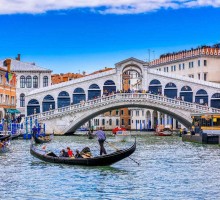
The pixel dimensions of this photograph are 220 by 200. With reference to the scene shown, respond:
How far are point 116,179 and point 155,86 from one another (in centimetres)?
2250

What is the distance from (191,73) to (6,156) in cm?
2683

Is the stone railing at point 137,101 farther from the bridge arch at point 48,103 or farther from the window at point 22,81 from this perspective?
the window at point 22,81

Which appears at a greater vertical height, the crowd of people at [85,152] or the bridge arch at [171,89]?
the bridge arch at [171,89]

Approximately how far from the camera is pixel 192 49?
4459cm

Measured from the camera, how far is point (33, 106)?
35.7 meters

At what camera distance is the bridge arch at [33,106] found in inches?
1403

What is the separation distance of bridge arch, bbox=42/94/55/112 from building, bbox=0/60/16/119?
5.51ft

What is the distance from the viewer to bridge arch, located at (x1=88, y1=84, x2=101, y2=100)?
35.7 m

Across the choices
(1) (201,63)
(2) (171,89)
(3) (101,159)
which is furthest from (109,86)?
(3) (101,159)

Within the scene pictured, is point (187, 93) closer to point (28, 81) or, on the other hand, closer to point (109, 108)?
point (109, 108)

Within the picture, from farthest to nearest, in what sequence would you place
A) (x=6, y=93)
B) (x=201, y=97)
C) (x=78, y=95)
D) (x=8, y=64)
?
1. (x=8, y=64)
2. (x=78, y=95)
3. (x=201, y=97)
4. (x=6, y=93)

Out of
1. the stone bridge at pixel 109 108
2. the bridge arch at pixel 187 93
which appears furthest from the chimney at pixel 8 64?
the bridge arch at pixel 187 93

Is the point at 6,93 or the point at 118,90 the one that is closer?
the point at 6,93

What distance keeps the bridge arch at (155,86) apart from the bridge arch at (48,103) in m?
5.24
